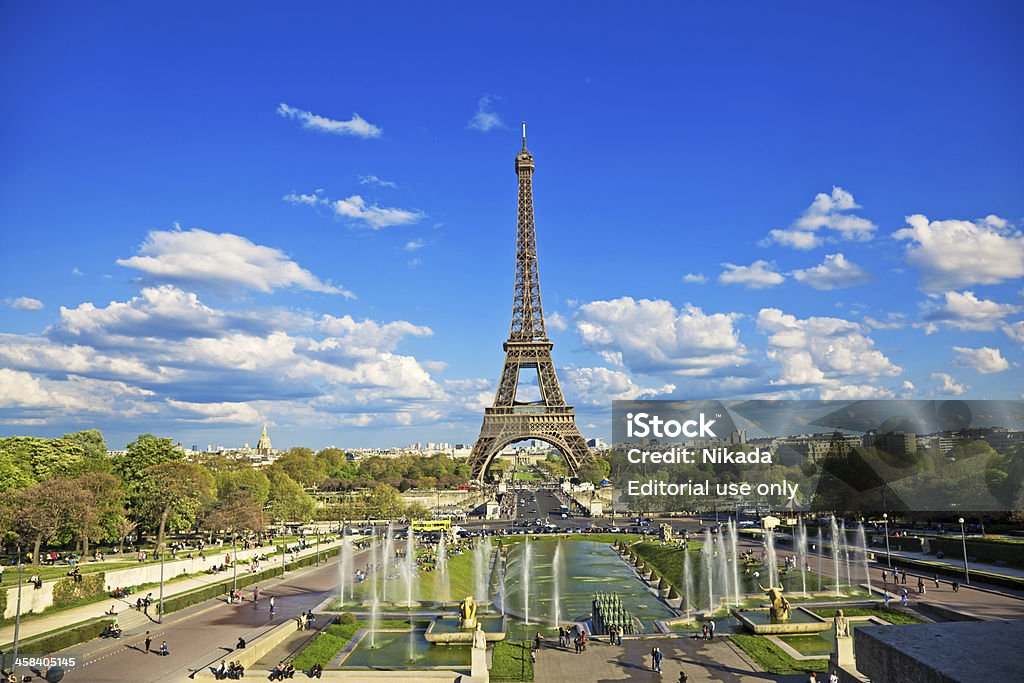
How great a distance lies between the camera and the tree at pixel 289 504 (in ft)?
271

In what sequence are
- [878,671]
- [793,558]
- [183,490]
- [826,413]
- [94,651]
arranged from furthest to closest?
1. [826,413]
2. [183,490]
3. [793,558]
4. [94,651]
5. [878,671]

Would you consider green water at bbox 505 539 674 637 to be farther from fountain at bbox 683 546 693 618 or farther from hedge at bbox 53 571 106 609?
hedge at bbox 53 571 106 609

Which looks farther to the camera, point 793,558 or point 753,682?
point 793,558

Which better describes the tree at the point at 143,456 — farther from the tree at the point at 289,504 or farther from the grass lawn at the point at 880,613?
the grass lawn at the point at 880,613

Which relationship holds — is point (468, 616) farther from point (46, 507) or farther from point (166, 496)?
point (166, 496)

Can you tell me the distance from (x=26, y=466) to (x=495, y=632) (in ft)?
158

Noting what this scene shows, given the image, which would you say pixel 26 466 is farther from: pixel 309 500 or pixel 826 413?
pixel 826 413

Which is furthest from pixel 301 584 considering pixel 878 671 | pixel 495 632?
pixel 878 671

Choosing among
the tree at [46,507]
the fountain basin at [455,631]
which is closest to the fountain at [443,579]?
the fountain basin at [455,631]

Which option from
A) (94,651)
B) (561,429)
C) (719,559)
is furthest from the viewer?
(561,429)

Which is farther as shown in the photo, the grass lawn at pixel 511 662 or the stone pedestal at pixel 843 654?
the grass lawn at pixel 511 662

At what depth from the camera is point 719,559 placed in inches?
1827

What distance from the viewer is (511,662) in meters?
27.0

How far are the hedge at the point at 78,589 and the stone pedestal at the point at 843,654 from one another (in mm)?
35264
